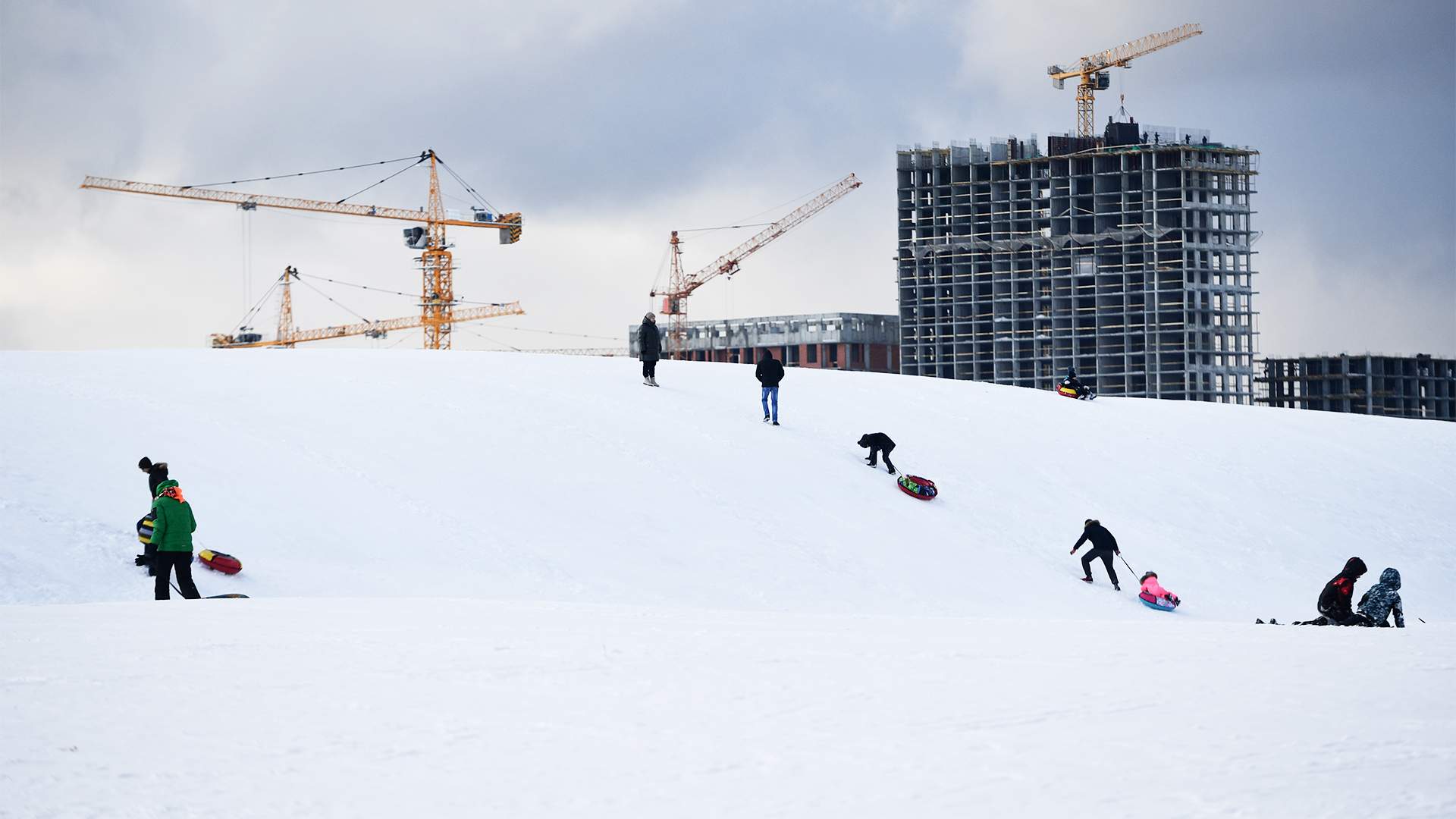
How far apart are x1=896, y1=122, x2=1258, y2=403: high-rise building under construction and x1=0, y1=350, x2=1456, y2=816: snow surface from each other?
3665 inches

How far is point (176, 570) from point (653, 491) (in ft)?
29.2

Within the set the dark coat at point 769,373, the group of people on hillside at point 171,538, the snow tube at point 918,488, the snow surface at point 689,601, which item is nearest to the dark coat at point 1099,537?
the snow surface at point 689,601

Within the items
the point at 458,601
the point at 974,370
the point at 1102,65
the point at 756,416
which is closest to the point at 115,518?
the point at 458,601

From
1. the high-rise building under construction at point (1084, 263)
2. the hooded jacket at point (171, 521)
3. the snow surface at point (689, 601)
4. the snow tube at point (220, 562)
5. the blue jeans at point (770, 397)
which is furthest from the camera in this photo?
the high-rise building under construction at point (1084, 263)

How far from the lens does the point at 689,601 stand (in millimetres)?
17609

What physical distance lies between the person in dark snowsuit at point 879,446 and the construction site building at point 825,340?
11640 centimetres

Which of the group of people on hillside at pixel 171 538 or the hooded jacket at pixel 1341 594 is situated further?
the hooded jacket at pixel 1341 594

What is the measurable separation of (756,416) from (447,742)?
63.2ft

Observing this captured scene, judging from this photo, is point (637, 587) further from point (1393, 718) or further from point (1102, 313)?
point (1102, 313)

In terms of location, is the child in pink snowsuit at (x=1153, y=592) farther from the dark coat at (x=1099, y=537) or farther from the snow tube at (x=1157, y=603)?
the dark coat at (x=1099, y=537)

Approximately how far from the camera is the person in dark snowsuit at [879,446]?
23.9 metres

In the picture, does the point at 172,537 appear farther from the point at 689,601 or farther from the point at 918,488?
the point at 918,488

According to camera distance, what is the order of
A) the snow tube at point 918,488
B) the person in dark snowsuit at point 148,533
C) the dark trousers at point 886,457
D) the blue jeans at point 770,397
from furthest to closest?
the blue jeans at point 770,397 → the dark trousers at point 886,457 → the snow tube at point 918,488 → the person in dark snowsuit at point 148,533

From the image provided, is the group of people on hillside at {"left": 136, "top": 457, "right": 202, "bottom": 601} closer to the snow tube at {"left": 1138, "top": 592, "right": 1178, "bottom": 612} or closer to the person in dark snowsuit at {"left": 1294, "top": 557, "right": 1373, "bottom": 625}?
the person in dark snowsuit at {"left": 1294, "top": 557, "right": 1373, "bottom": 625}
